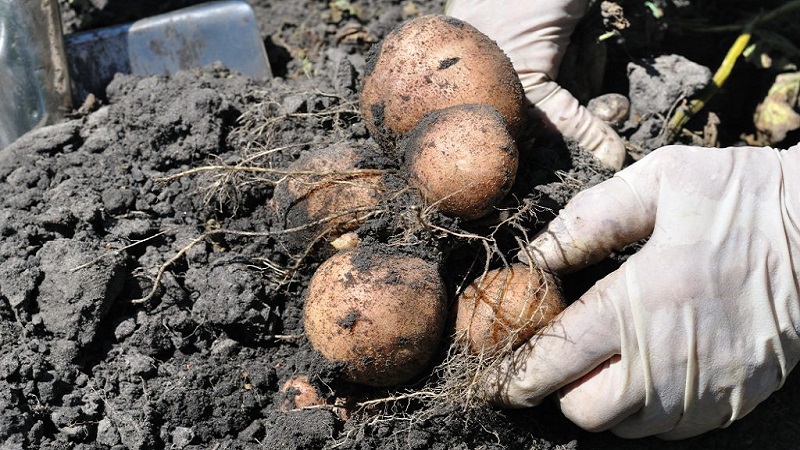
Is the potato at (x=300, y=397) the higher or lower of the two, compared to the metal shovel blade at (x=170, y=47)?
lower

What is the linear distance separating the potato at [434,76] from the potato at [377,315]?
15.8 inches

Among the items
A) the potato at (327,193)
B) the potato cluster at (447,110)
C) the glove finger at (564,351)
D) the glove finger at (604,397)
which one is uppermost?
the potato cluster at (447,110)

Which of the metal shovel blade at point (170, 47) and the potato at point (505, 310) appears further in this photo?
the metal shovel blade at point (170, 47)

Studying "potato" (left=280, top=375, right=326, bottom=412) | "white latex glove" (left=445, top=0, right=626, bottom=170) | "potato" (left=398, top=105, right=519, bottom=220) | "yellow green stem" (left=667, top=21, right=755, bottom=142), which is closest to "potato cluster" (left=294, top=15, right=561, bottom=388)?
"potato" (left=398, top=105, right=519, bottom=220)

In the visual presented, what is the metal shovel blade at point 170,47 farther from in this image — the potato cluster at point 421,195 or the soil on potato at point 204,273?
the potato cluster at point 421,195

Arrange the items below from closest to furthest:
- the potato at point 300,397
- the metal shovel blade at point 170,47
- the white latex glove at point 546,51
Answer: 1. the potato at point 300,397
2. the white latex glove at point 546,51
3. the metal shovel blade at point 170,47

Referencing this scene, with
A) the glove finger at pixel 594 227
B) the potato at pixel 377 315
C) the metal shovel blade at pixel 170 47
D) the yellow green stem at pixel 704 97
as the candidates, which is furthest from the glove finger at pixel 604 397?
the metal shovel blade at pixel 170 47

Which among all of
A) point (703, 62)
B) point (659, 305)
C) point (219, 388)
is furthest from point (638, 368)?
point (703, 62)

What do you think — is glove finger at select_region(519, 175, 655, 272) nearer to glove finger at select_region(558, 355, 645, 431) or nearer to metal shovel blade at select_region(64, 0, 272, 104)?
glove finger at select_region(558, 355, 645, 431)

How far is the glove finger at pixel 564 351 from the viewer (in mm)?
1877

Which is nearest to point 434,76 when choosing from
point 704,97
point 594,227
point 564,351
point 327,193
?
point 327,193

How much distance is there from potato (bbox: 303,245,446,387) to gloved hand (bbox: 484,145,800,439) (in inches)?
9.4

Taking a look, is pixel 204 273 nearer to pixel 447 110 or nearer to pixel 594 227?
pixel 447 110

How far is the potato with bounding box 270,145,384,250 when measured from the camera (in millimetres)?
1980
